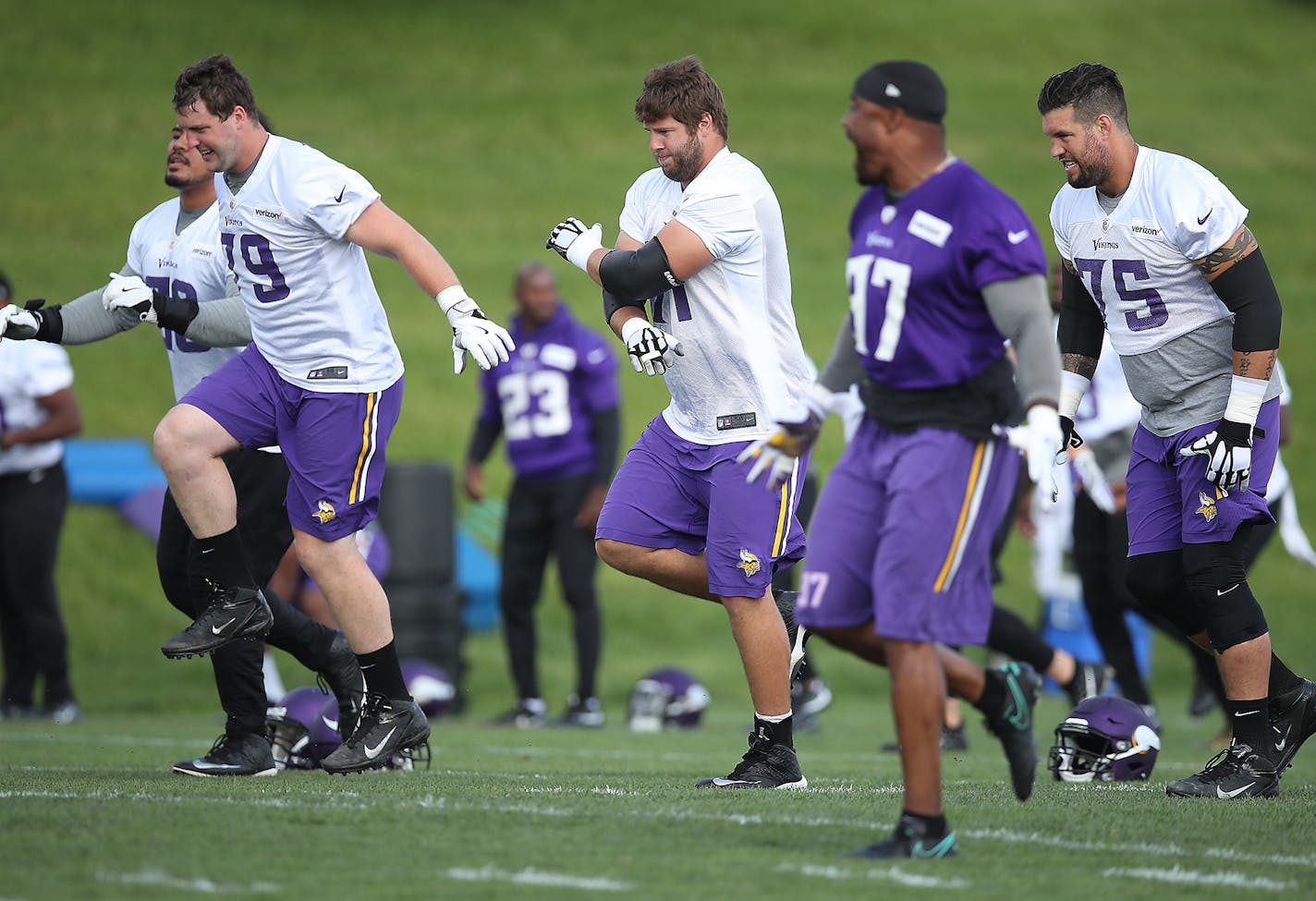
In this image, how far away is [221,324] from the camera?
616 centimetres

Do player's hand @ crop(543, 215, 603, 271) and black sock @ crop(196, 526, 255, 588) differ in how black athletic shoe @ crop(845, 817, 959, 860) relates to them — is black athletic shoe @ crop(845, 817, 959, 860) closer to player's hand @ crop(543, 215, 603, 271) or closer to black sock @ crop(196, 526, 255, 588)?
player's hand @ crop(543, 215, 603, 271)

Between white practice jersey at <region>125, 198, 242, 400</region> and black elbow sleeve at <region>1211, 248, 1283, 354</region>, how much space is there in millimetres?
3512

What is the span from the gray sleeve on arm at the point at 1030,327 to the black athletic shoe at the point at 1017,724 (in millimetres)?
732

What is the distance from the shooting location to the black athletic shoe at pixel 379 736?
5.98 meters

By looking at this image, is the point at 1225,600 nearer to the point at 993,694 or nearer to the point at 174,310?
the point at 993,694

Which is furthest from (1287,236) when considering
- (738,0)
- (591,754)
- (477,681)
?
(591,754)

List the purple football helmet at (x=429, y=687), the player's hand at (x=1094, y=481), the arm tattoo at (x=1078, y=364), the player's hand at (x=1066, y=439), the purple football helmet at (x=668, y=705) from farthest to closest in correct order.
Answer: the purple football helmet at (x=429, y=687) < the purple football helmet at (x=668, y=705) < the player's hand at (x=1094, y=481) < the arm tattoo at (x=1078, y=364) < the player's hand at (x=1066, y=439)

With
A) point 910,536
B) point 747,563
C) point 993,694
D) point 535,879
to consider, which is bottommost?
point 535,879

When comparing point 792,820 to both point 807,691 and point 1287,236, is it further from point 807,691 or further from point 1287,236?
point 1287,236

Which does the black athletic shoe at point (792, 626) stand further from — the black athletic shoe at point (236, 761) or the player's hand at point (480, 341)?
the black athletic shoe at point (236, 761)

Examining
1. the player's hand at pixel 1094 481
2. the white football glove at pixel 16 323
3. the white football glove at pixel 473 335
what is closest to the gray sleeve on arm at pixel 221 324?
the white football glove at pixel 16 323

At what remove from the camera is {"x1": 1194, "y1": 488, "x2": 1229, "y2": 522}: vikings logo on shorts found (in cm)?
580

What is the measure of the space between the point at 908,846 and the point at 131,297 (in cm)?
337

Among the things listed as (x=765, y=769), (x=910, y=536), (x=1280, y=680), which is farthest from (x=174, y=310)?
(x=1280, y=680)
